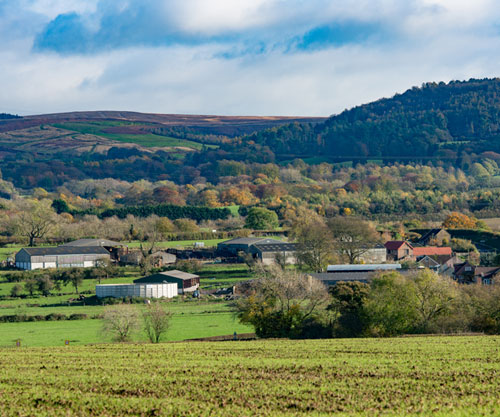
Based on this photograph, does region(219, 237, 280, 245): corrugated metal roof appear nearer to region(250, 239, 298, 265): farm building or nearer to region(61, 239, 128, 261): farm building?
region(250, 239, 298, 265): farm building

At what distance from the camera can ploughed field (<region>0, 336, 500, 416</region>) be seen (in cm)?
1712

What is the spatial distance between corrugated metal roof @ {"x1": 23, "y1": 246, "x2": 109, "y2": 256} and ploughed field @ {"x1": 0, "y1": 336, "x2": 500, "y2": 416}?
2252 inches

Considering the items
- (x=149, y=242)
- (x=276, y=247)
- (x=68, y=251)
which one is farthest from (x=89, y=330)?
(x=149, y=242)

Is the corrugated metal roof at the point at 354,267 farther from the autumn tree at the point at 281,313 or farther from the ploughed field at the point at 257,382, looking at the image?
the ploughed field at the point at 257,382

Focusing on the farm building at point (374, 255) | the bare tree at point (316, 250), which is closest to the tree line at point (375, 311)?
the bare tree at point (316, 250)

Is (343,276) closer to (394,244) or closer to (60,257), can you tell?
(394,244)

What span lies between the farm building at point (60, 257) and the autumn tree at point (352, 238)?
2654 centimetres

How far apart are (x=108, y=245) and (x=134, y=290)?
97.8ft

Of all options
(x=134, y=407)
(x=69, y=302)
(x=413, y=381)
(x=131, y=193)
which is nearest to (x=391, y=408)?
(x=413, y=381)

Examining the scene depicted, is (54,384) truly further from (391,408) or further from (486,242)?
(486,242)

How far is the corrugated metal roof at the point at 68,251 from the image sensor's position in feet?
281

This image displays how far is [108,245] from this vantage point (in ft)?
312

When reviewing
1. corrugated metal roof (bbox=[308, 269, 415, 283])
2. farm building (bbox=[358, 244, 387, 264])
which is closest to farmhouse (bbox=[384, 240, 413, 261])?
farm building (bbox=[358, 244, 387, 264])

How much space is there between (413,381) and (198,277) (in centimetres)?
5463
